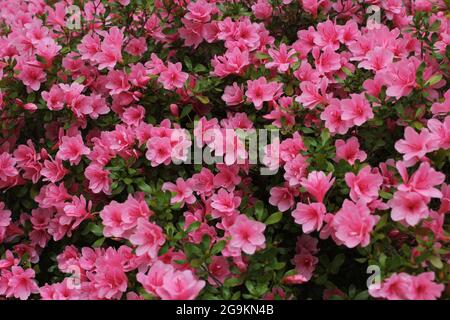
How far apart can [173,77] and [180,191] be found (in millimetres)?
543

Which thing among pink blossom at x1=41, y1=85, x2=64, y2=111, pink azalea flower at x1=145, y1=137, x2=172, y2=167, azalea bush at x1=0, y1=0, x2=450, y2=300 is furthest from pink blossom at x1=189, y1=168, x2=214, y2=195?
pink blossom at x1=41, y1=85, x2=64, y2=111

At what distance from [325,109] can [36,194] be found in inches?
52.4

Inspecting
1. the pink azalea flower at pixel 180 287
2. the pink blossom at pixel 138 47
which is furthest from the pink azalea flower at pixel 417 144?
the pink blossom at pixel 138 47

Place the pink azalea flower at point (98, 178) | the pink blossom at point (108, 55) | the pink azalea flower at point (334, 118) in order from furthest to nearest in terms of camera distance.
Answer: the pink blossom at point (108, 55) → the pink azalea flower at point (98, 178) → the pink azalea flower at point (334, 118)

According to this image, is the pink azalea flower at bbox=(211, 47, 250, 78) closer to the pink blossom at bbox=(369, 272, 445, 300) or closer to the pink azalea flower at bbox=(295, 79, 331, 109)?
the pink azalea flower at bbox=(295, 79, 331, 109)

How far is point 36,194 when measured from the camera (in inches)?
103

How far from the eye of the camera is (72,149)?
2.47 metres

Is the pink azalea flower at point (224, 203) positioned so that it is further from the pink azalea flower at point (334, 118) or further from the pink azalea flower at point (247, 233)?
the pink azalea flower at point (334, 118)

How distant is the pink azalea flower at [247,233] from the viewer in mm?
2023

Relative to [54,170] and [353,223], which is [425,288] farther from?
[54,170]

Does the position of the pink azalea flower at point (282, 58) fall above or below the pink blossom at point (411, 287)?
above

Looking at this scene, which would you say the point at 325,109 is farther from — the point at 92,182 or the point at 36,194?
the point at 36,194
